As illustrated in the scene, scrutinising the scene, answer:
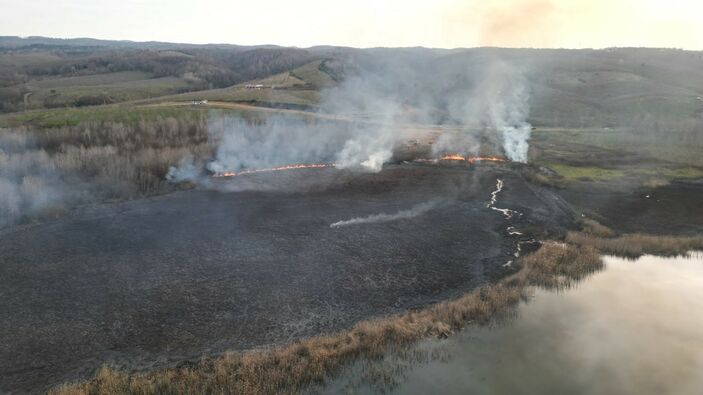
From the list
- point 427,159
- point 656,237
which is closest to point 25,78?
point 427,159

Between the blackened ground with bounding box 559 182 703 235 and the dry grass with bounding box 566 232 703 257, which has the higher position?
the blackened ground with bounding box 559 182 703 235

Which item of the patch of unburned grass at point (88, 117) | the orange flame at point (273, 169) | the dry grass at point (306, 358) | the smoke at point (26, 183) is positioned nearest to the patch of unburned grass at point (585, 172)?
the orange flame at point (273, 169)

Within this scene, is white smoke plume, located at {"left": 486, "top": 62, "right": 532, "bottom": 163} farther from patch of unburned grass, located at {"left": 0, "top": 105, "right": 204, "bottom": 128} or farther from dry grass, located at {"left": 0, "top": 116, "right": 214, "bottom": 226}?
patch of unburned grass, located at {"left": 0, "top": 105, "right": 204, "bottom": 128}

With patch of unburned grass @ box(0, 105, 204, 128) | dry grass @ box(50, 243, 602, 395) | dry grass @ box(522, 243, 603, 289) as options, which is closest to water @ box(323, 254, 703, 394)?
dry grass @ box(50, 243, 602, 395)

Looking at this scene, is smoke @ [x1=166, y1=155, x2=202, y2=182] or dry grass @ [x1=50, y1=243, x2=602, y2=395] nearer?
dry grass @ [x1=50, y1=243, x2=602, y2=395]

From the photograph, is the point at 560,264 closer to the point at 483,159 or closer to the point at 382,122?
the point at 483,159
